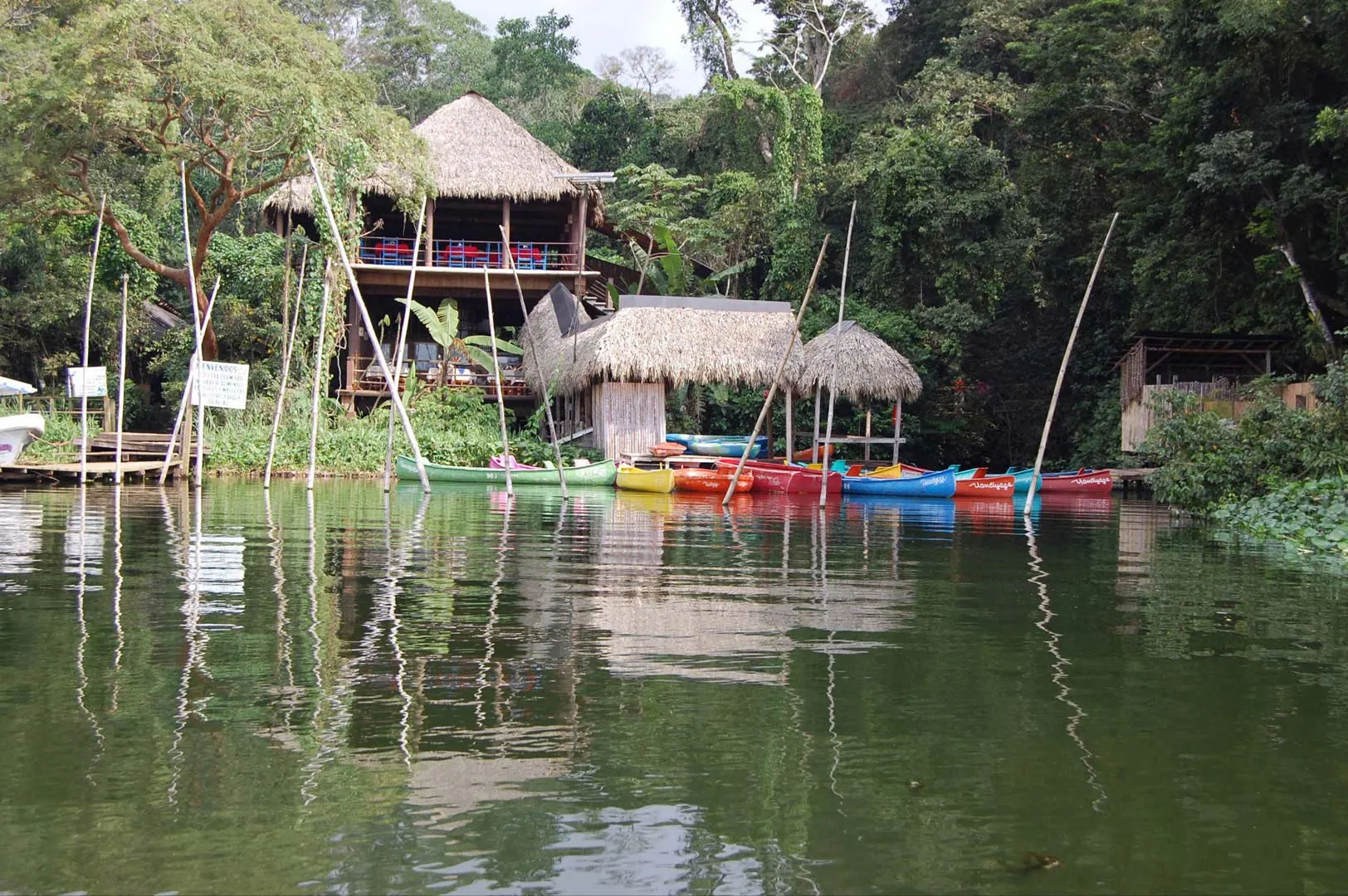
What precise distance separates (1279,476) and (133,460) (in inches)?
660

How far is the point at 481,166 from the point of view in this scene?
27859 mm

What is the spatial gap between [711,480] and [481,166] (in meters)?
10.9

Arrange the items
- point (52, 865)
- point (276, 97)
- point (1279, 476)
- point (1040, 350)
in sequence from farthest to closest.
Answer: point (1040, 350), point (276, 97), point (1279, 476), point (52, 865)

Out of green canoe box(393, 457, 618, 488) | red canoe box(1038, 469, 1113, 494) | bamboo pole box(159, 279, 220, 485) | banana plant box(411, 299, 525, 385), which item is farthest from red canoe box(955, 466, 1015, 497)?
bamboo pole box(159, 279, 220, 485)

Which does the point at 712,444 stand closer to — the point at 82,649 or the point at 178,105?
the point at 178,105

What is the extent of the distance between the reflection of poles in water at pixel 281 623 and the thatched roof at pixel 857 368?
1278 centimetres

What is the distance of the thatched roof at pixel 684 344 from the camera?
23.5 metres

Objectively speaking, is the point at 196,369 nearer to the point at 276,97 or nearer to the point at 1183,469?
the point at 276,97

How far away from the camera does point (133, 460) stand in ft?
68.7

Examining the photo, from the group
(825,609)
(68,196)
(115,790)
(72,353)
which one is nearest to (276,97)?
(68,196)

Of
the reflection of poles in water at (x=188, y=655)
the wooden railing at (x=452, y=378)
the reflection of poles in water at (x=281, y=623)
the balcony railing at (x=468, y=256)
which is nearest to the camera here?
the reflection of poles in water at (x=188, y=655)

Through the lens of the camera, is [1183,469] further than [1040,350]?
No

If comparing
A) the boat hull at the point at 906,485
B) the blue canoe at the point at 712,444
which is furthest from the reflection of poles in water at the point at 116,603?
the blue canoe at the point at 712,444

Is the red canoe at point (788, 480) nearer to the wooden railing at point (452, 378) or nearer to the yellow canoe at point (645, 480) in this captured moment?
the yellow canoe at point (645, 480)
